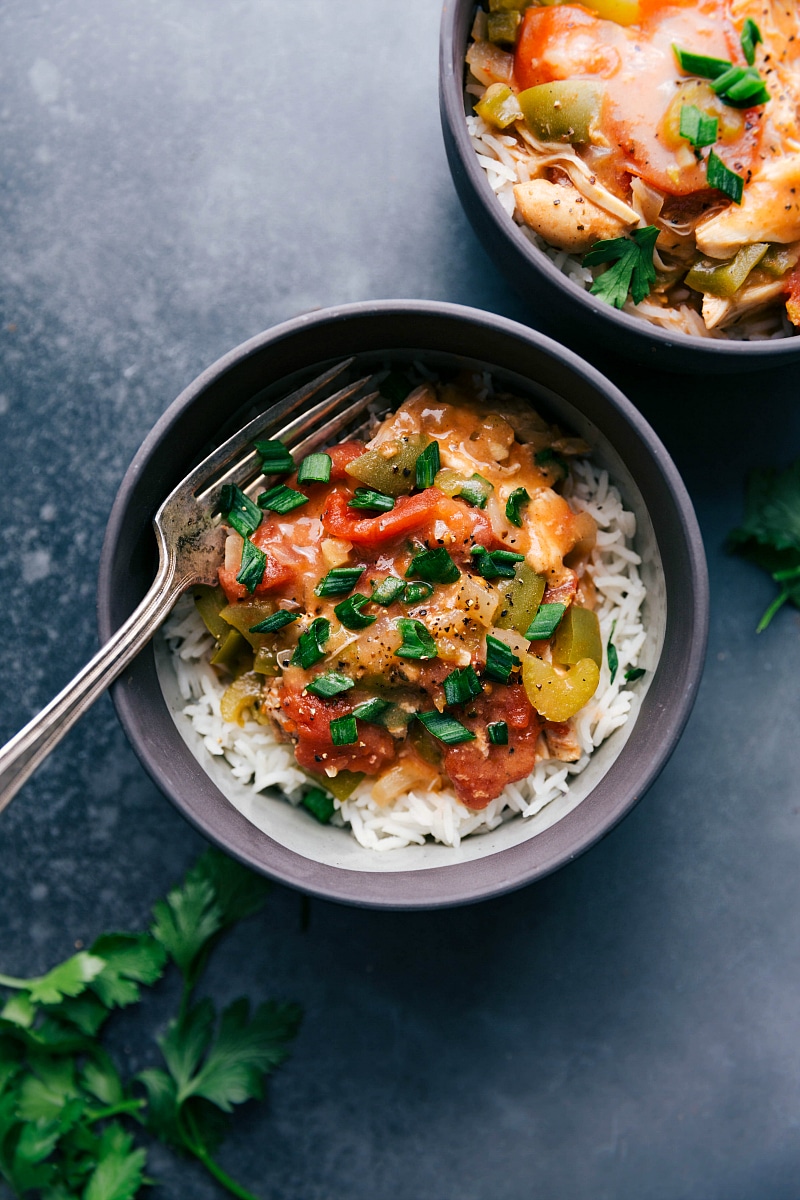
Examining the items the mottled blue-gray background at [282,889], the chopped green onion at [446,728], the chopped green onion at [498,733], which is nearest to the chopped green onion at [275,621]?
the chopped green onion at [446,728]

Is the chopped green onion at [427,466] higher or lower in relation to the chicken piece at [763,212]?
lower

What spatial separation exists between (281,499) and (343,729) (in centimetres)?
57

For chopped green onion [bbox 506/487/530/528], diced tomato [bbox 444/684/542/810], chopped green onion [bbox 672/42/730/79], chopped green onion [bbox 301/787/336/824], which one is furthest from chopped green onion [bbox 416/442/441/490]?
chopped green onion [bbox 672/42/730/79]

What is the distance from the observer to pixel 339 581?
2193 mm

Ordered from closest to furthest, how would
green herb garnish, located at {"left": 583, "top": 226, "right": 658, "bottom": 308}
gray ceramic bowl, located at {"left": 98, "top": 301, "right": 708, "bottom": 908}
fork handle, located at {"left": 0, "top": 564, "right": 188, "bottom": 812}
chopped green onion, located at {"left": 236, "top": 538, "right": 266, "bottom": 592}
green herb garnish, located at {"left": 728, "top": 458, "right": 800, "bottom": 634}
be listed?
fork handle, located at {"left": 0, "top": 564, "right": 188, "bottom": 812} < gray ceramic bowl, located at {"left": 98, "top": 301, "right": 708, "bottom": 908} < chopped green onion, located at {"left": 236, "top": 538, "right": 266, "bottom": 592} < green herb garnish, located at {"left": 583, "top": 226, "right": 658, "bottom": 308} < green herb garnish, located at {"left": 728, "top": 458, "right": 800, "bottom": 634}

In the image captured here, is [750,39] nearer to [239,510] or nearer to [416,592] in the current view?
[416,592]

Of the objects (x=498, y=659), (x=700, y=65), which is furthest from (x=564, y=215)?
(x=498, y=659)

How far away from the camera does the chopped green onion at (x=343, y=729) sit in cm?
220

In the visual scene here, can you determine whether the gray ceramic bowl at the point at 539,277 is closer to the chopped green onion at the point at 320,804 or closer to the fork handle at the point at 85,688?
the fork handle at the point at 85,688

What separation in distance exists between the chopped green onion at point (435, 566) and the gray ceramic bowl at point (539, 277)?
676 mm

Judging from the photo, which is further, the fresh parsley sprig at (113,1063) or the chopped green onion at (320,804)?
the fresh parsley sprig at (113,1063)

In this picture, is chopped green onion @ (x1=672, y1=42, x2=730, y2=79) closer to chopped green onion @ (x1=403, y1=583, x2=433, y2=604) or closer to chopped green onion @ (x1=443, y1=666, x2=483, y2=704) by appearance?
chopped green onion @ (x1=403, y1=583, x2=433, y2=604)

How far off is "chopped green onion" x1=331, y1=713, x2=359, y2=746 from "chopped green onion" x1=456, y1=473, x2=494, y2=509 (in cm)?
57

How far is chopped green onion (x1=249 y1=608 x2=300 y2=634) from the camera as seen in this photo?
2229 millimetres
